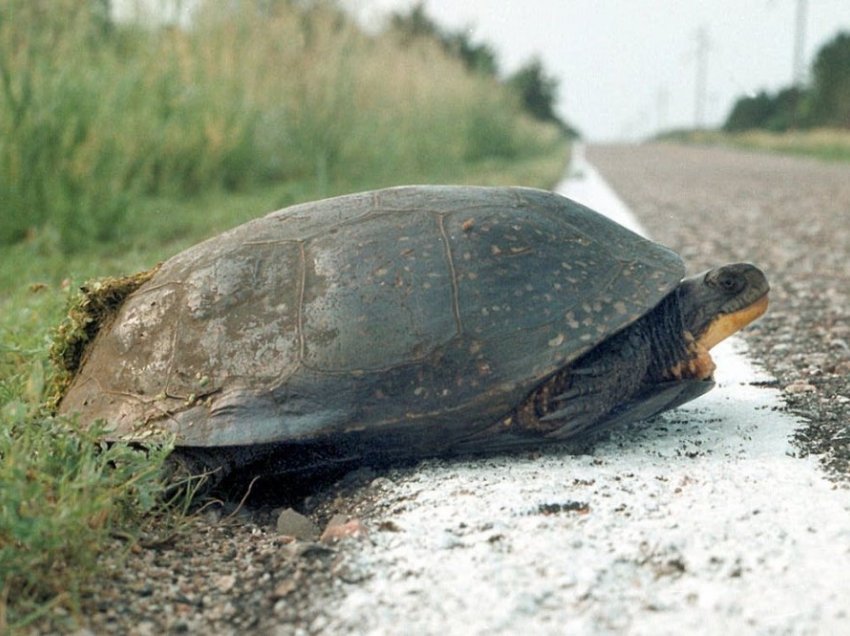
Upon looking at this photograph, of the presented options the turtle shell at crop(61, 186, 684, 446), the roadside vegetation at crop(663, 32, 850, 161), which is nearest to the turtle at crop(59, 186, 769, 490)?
the turtle shell at crop(61, 186, 684, 446)

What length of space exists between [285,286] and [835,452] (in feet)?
5.45

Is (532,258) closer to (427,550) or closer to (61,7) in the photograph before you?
(427,550)

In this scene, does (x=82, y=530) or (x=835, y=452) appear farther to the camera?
(x=835, y=452)

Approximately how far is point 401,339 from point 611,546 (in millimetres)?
939

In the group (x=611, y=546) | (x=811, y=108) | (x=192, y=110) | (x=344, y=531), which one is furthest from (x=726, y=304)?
(x=811, y=108)

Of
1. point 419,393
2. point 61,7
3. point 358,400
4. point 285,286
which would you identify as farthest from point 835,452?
point 61,7

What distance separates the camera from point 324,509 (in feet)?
8.57

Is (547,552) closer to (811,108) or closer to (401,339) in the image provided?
(401,339)

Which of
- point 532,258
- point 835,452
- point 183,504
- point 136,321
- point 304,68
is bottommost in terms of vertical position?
point 183,504

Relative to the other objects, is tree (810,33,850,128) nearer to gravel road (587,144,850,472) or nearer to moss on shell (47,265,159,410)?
gravel road (587,144,850,472)

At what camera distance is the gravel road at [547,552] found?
178 centimetres

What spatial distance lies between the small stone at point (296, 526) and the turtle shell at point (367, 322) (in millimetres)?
253

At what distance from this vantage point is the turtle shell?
2689 millimetres

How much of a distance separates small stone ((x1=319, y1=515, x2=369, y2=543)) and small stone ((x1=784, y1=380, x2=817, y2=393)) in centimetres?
179
